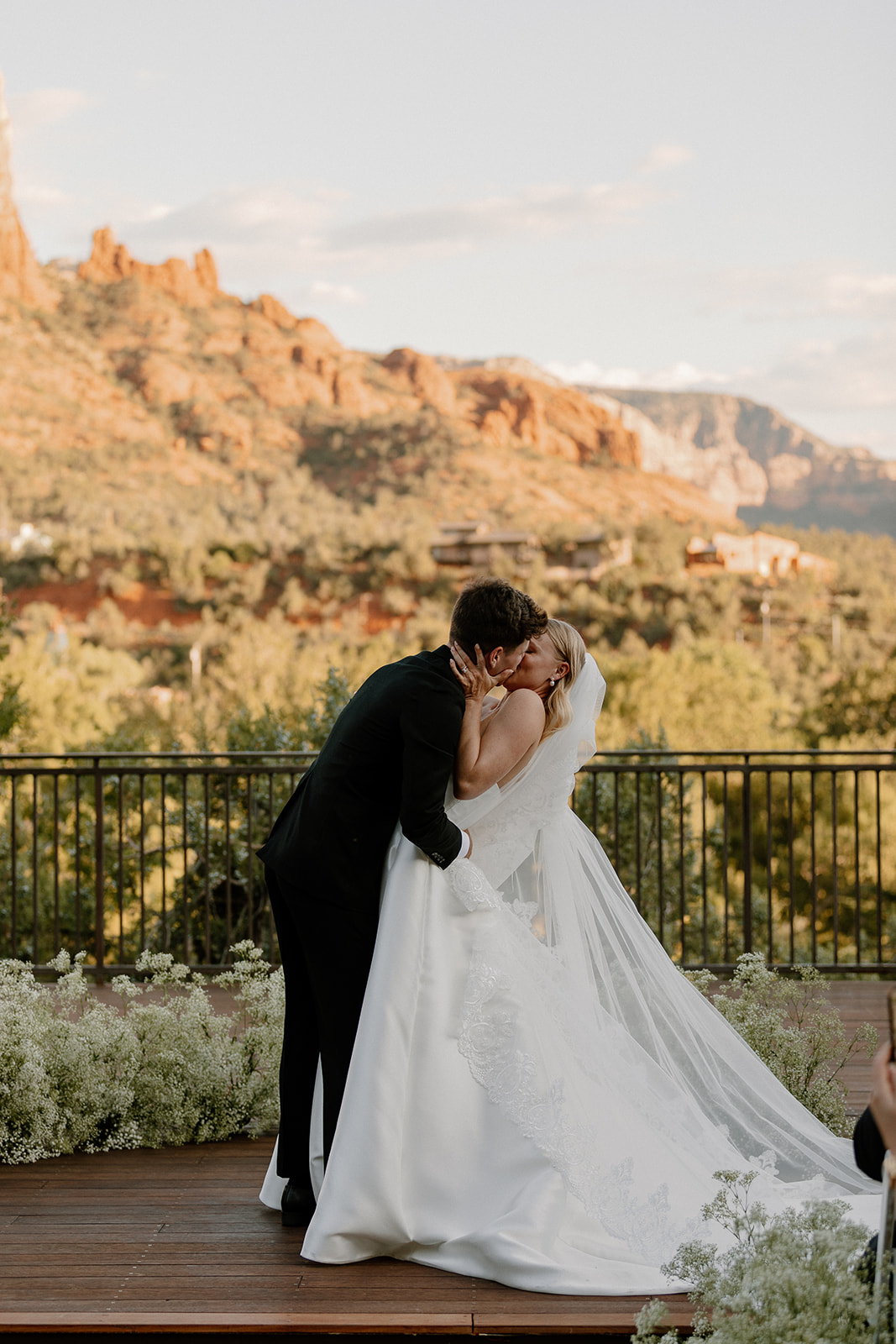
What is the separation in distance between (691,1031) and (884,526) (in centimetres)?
6521

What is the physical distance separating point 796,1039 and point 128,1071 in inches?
69.9

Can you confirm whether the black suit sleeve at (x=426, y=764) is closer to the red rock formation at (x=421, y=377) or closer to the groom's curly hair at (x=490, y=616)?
the groom's curly hair at (x=490, y=616)

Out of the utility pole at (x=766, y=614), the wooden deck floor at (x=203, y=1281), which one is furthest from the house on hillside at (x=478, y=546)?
the wooden deck floor at (x=203, y=1281)

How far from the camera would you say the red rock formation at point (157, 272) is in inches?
2365

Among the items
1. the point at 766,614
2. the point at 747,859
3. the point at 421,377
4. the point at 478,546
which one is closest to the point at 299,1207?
the point at 747,859

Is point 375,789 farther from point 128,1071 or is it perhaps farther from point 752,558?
point 752,558

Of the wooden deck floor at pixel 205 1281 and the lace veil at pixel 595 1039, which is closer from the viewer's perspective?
the wooden deck floor at pixel 205 1281

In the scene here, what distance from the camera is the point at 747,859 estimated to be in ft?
16.0

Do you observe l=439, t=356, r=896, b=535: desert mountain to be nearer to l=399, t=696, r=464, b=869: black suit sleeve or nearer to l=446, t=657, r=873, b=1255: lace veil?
l=446, t=657, r=873, b=1255: lace veil

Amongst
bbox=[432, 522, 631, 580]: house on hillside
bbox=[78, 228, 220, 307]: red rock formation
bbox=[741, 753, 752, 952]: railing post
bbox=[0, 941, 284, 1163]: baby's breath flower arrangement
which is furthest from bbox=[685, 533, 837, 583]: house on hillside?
bbox=[0, 941, 284, 1163]: baby's breath flower arrangement

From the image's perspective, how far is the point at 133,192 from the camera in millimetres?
68875

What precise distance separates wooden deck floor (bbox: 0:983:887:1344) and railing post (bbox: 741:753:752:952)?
8.25 feet

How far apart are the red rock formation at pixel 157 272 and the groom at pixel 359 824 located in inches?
2433

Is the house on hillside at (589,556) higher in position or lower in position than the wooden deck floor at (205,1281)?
higher
